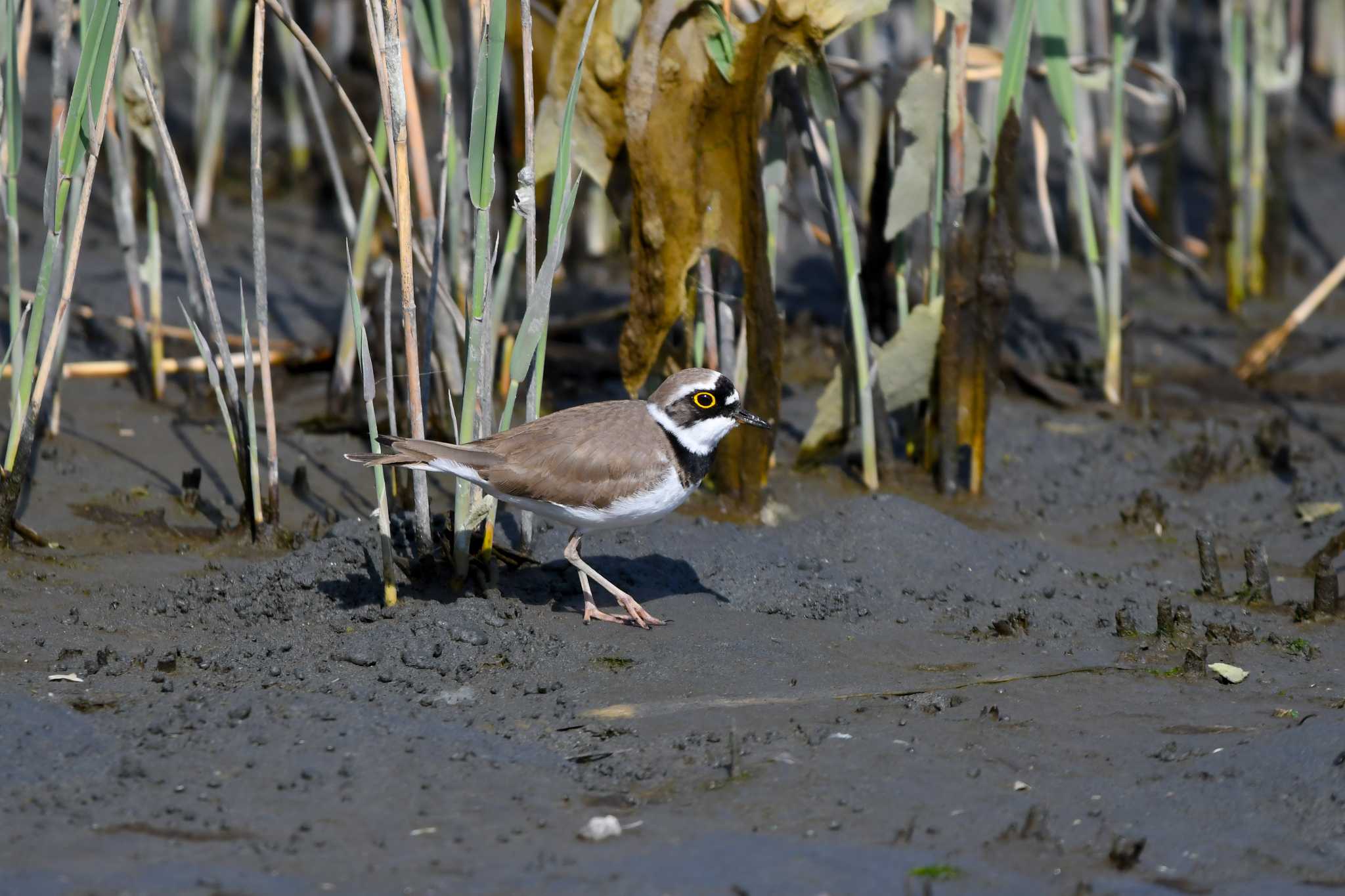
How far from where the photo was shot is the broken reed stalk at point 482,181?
16.6ft

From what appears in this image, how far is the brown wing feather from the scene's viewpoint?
5352mm

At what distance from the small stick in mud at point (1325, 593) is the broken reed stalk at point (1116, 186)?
2.57 meters

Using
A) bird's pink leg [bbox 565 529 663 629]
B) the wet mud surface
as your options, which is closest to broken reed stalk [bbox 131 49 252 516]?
the wet mud surface

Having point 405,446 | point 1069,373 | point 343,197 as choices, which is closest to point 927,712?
point 405,446

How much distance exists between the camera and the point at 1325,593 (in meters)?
5.93

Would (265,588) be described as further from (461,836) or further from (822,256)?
(822,256)

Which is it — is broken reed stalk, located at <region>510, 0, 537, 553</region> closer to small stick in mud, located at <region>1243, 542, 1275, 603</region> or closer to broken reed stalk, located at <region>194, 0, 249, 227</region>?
small stick in mud, located at <region>1243, 542, 1275, 603</region>

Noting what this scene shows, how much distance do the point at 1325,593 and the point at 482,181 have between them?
3737mm

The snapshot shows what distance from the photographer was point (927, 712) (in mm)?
4902

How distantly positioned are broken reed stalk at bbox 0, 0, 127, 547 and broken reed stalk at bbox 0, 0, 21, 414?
3.2 inches

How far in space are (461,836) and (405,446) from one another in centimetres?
173

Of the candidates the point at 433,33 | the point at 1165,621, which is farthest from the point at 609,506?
the point at 1165,621

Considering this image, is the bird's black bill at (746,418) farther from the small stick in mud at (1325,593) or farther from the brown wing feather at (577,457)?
the small stick in mud at (1325,593)

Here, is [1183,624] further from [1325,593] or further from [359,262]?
[359,262]
